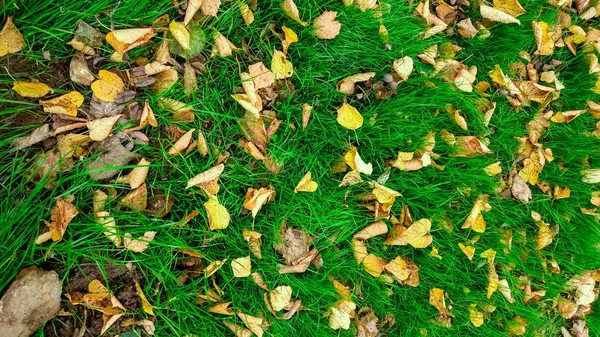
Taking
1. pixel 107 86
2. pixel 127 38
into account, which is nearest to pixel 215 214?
pixel 107 86

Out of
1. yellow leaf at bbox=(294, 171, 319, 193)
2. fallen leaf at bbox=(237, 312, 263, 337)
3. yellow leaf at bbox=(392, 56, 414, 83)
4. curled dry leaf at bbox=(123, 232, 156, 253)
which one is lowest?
fallen leaf at bbox=(237, 312, 263, 337)

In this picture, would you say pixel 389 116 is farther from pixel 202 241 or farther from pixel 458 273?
pixel 202 241

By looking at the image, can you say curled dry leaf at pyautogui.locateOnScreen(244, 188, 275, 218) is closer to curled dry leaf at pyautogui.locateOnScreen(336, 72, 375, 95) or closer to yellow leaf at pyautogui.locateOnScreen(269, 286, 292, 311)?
yellow leaf at pyautogui.locateOnScreen(269, 286, 292, 311)

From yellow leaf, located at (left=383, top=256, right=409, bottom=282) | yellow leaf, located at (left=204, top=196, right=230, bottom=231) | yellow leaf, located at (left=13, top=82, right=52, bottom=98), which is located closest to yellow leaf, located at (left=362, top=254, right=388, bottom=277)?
yellow leaf, located at (left=383, top=256, right=409, bottom=282)

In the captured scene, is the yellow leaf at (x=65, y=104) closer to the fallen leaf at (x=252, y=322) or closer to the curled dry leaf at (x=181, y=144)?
the curled dry leaf at (x=181, y=144)

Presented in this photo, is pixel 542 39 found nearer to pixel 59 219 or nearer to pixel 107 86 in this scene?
pixel 107 86

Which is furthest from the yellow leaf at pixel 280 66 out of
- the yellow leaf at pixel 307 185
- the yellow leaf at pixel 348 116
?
the yellow leaf at pixel 307 185
